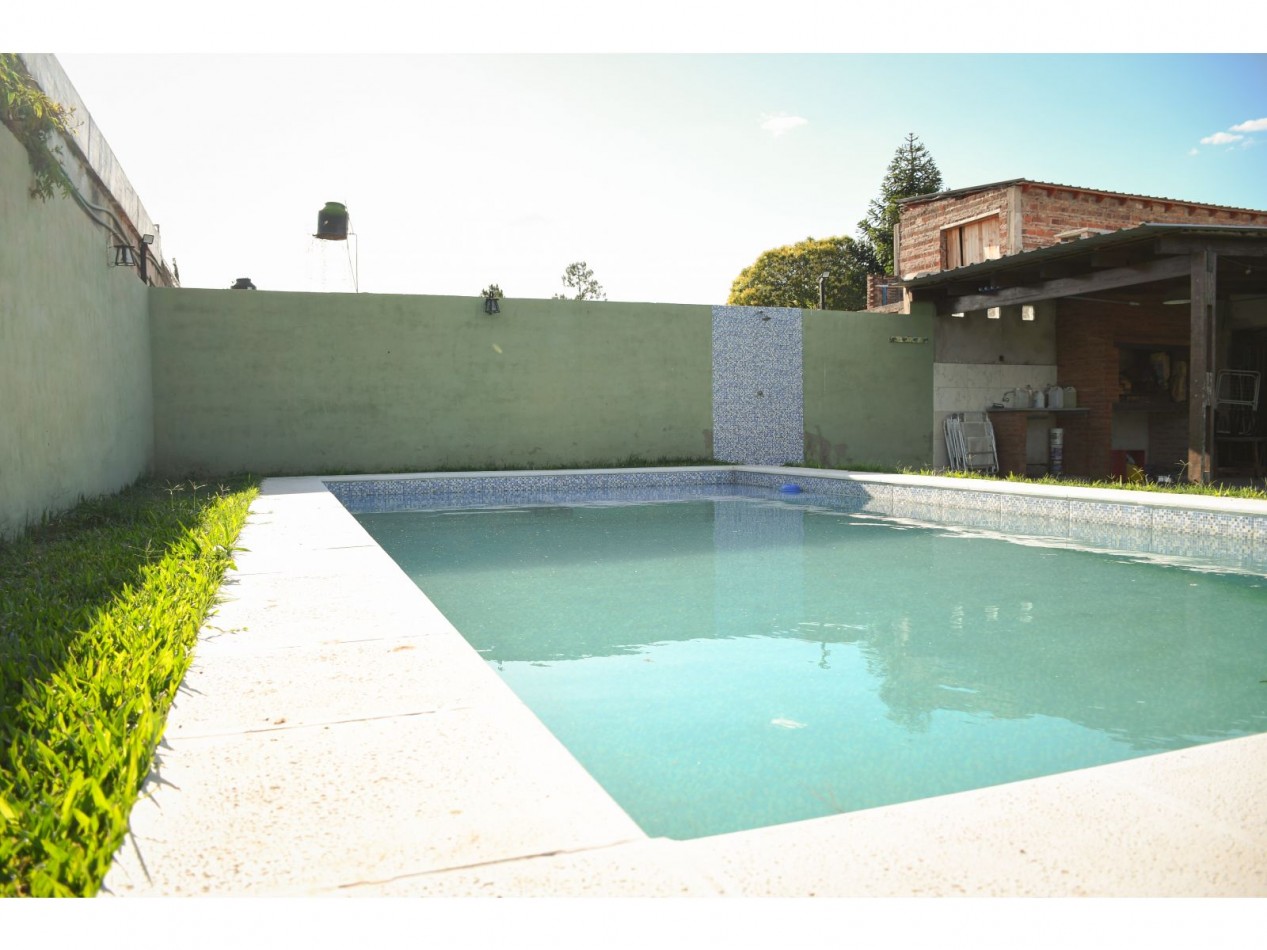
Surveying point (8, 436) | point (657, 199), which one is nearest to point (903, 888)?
point (8, 436)

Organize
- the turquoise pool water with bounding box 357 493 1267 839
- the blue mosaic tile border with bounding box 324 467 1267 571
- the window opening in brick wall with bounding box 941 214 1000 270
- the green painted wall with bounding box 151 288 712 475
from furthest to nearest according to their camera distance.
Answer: the window opening in brick wall with bounding box 941 214 1000 270
the green painted wall with bounding box 151 288 712 475
the blue mosaic tile border with bounding box 324 467 1267 571
the turquoise pool water with bounding box 357 493 1267 839

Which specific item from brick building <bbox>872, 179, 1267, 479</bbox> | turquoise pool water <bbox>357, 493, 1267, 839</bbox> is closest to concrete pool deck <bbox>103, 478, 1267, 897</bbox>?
turquoise pool water <bbox>357, 493, 1267, 839</bbox>

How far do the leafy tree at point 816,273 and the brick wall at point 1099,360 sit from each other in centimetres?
2006

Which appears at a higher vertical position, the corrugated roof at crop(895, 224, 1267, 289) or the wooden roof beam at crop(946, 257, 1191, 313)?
the corrugated roof at crop(895, 224, 1267, 289)

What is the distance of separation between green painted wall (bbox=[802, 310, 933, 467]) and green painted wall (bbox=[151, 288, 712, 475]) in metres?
1.82

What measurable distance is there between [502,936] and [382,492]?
9.21m

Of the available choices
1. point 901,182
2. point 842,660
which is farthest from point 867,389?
point 901,182

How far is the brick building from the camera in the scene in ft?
41.8

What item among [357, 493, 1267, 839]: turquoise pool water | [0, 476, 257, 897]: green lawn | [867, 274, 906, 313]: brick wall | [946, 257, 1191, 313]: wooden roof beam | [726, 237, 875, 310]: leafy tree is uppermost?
[726, 237, 875, 310]: leafy tree

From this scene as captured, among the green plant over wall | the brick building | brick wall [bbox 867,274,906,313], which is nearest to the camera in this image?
the green plant over wall

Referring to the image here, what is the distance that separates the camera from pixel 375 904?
1297 millimetres

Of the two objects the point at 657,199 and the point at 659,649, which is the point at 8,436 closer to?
the point at 659,649

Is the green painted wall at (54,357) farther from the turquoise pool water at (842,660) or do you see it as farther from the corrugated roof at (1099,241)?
the corrugated roof at (1099,241)

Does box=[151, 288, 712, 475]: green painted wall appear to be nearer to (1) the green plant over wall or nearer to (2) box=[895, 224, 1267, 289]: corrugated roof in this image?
(2) box=[895, 224, 1267, 289]: corrugated roof
